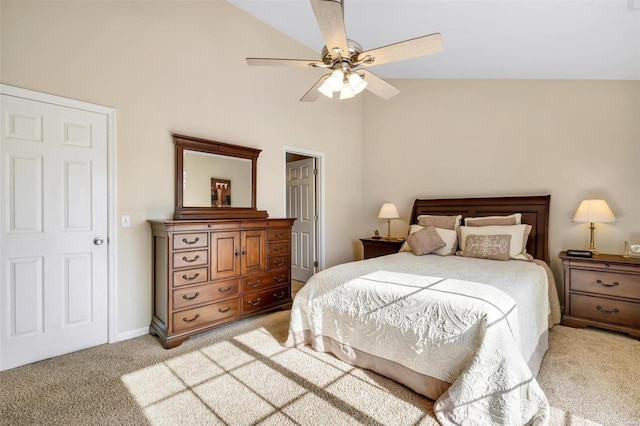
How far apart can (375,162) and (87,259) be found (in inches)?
158

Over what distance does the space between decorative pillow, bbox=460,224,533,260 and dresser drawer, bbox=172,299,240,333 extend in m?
2.62

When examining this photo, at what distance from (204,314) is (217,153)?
1666mm

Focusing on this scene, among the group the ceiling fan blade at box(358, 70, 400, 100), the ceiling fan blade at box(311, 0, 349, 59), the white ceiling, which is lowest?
the ceiling fan blade at box(358, 70, 400, 100)

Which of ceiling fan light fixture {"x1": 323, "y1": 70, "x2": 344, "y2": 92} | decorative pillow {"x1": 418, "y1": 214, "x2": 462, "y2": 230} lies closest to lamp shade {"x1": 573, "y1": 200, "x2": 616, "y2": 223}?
decorative pillow {"x1": 418, "y1": 214, "x2": 462, "y2": 230}

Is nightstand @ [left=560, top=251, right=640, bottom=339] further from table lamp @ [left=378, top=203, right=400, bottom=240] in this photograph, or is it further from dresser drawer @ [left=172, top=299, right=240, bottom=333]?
Answer: dresser drawer @ [left=172, top=299, right=240, bottom=333]

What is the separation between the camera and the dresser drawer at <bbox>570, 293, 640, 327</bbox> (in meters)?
2.82

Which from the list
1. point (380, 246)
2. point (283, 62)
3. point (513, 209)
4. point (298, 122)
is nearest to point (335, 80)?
point (283, 62)

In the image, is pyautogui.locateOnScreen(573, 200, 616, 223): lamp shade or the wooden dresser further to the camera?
pyautogui.locateOnScreen(573, 200, 616, 223): lamp shade

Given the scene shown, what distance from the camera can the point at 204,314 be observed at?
2.84 meters

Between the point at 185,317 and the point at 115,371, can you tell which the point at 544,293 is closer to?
the point at 185,317

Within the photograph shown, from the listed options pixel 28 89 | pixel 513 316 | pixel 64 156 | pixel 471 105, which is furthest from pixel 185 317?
pixel 471 105

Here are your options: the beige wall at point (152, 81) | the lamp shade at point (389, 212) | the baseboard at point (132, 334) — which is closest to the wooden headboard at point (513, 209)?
the lamp shade at point (389, 212)

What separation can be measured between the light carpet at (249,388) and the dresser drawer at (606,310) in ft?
0.94

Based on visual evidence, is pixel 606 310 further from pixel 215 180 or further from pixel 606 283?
pixel 215 180
